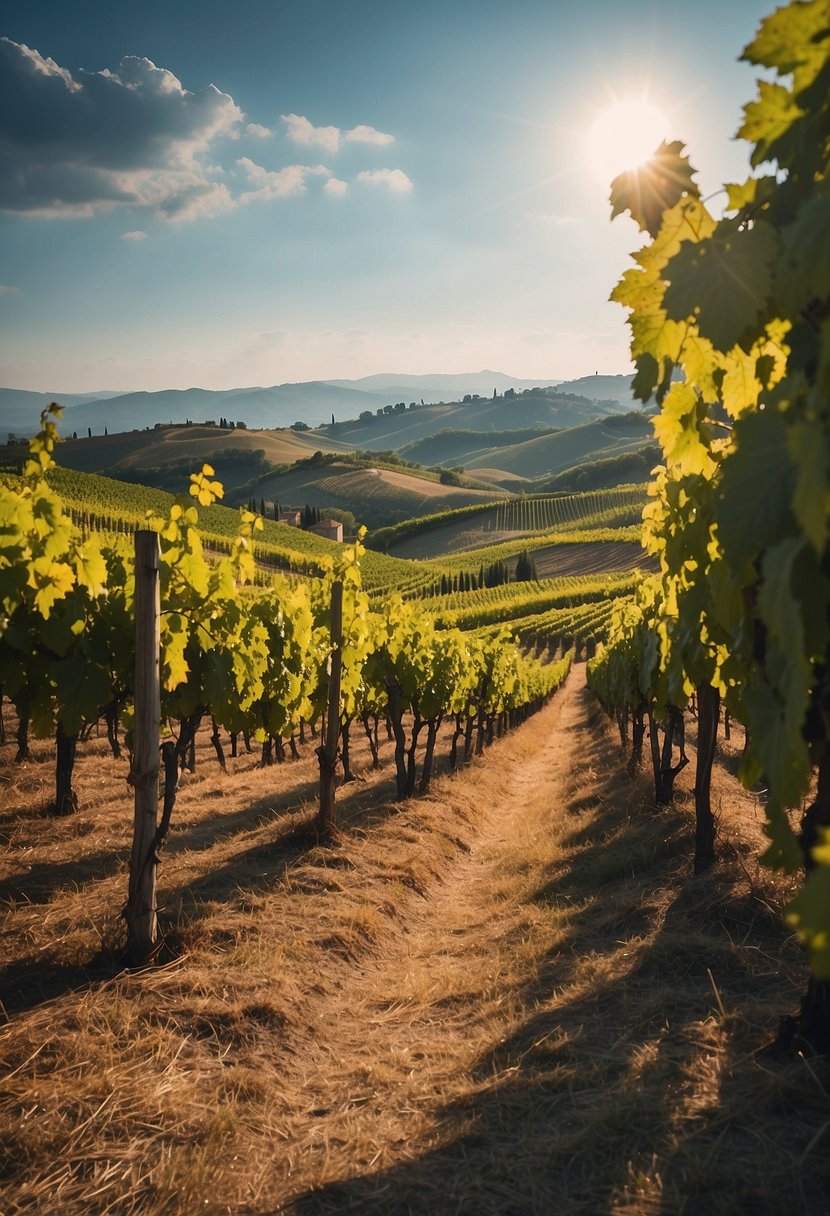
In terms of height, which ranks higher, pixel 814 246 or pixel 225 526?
pixel 225 526

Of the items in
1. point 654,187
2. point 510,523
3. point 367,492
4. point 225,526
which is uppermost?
point 367,492

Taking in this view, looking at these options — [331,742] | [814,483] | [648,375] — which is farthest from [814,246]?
[331,742]

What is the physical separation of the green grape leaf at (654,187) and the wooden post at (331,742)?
545cm

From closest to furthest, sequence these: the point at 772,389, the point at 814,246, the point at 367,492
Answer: the point at 814,246 < the point at 772,389 < the point at 367,492

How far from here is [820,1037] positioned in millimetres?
2982

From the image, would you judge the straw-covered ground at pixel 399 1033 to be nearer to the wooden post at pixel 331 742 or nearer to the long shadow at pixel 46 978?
the long shadow at pixel 46 978

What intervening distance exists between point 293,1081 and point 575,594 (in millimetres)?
57057

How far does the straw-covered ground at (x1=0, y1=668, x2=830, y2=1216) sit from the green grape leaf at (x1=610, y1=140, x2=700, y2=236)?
313 centimetres

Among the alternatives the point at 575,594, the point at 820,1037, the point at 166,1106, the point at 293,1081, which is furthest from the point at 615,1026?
the point at 575,594

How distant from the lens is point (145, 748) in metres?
4.78

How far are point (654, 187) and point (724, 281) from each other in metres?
0.88

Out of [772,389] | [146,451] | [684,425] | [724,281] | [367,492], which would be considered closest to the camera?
[724,281]

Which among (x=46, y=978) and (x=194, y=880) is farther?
(x=194, y=880)

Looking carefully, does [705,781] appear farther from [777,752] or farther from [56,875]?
[56,875]
